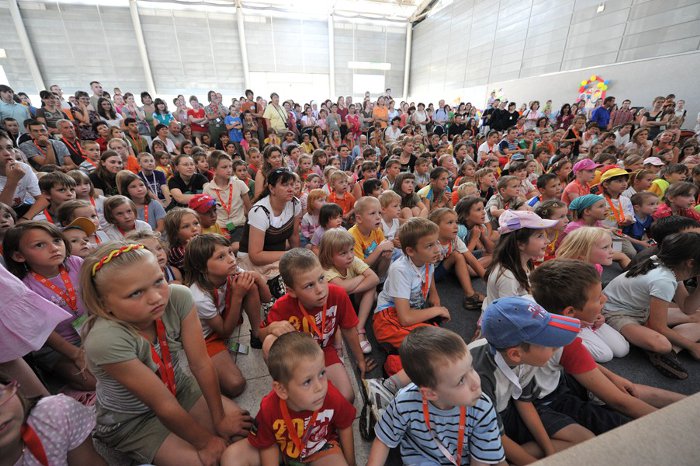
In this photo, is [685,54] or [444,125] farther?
[444,125]

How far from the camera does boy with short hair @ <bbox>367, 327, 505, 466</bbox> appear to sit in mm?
1106

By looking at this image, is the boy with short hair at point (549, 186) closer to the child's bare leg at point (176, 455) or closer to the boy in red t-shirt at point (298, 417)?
the boy in red t-shirt at point (298, 417)

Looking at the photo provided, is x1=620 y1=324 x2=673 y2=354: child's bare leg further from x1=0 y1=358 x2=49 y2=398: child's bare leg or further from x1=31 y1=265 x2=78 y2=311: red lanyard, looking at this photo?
x1=31 y1=265 x2=78 y2=311: red lanyard

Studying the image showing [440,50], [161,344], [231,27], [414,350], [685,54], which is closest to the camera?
[414,350]

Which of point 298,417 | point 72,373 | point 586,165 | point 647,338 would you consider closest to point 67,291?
point 72,373

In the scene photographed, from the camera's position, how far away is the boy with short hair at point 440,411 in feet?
3.63

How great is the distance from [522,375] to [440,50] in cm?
1932

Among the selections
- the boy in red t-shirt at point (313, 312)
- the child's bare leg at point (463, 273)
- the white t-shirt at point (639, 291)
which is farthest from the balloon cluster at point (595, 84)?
the boy in red t-shirt at point (313, 312)

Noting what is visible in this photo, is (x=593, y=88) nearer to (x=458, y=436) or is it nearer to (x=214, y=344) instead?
(x=458, y=436)

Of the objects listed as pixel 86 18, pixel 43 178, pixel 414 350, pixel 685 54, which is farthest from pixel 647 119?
pixel 86 18

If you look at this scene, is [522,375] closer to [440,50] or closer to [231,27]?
[231,27]

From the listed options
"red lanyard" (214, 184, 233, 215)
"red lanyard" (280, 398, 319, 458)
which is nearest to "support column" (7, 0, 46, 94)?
"red lanyard" (214, 184, 233, 215)

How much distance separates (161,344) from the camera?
1.41 metres

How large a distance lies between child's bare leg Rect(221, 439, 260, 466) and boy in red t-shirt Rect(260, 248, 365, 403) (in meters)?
0.42
